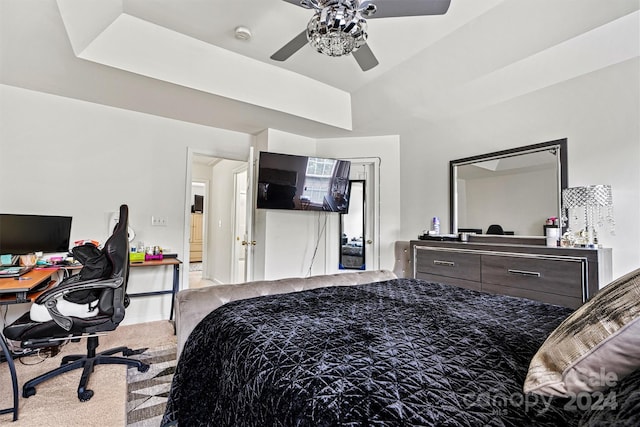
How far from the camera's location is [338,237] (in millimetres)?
4453

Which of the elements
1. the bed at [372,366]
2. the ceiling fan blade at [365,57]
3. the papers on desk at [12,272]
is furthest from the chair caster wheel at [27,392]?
the ceiling fan blade at [365,57]

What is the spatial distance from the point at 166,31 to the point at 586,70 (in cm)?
359

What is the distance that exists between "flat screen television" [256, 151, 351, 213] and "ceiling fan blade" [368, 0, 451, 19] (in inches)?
82.7

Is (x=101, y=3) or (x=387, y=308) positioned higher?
(x=101, y=3)

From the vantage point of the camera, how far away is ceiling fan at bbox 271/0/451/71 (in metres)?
1.69

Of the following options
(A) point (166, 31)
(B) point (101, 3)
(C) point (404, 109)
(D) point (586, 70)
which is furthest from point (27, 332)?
(D) point (586, 70)

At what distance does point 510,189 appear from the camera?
10.0 ft

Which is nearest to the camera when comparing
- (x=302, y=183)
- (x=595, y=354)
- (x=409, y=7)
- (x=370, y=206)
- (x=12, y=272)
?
(x=595, y=354)

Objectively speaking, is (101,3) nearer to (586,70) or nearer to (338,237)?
(338,237)

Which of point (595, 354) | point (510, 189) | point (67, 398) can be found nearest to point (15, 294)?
point (67, 398)

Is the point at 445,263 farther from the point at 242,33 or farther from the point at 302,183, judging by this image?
the point at 242,33

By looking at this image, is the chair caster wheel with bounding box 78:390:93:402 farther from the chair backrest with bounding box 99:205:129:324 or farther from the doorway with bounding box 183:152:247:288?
the doorway with bounding box 183:152:247:288

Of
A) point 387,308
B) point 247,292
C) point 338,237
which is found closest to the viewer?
point 387,308

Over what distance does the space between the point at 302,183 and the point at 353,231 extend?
112 centimetres
